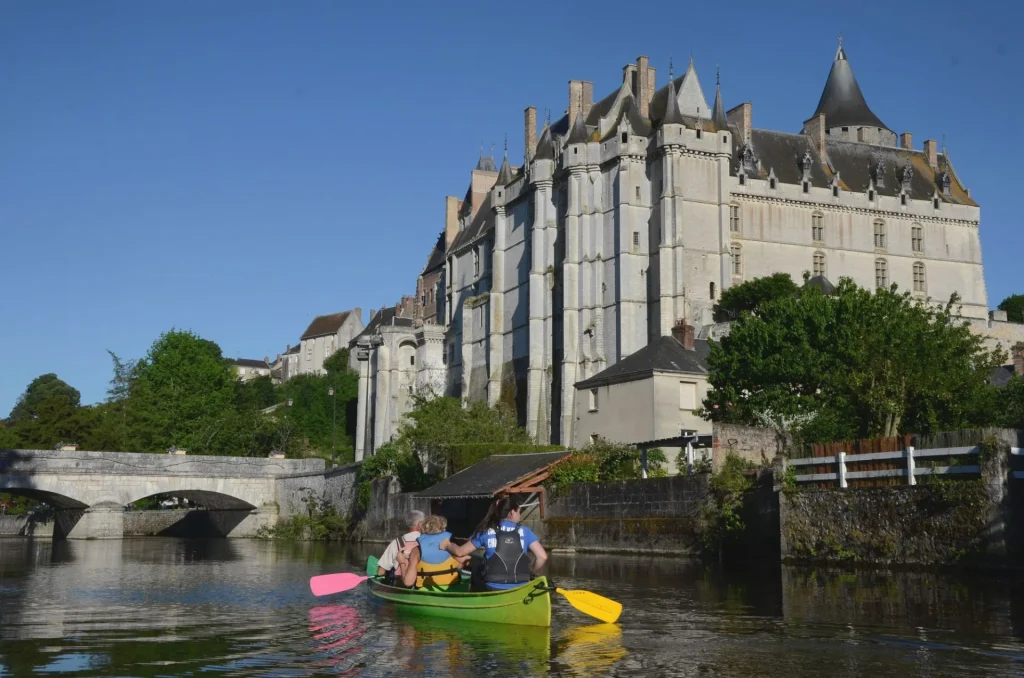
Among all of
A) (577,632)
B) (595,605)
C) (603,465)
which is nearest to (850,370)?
(603,465)

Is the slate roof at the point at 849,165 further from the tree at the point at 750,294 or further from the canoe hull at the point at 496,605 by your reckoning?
the canoe hull at the point at 496,605

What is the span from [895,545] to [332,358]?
99229 millimetres

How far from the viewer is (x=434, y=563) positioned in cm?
1609

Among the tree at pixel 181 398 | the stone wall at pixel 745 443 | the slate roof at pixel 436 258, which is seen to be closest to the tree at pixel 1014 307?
the slate roof at pixel 436 258

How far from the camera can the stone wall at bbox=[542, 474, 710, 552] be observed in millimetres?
27047

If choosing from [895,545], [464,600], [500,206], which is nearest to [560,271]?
[500,206]

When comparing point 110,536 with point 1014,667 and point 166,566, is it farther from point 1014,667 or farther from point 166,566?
point 1014,667

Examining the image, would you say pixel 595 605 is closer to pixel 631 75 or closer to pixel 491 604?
pixel 491 604

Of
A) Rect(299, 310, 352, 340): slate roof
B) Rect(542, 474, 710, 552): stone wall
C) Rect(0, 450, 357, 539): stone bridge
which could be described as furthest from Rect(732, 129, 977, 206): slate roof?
Rect(299, 310, 352, 340): slate roof

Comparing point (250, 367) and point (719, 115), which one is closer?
point (719, 115)

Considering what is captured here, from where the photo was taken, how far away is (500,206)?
72.3 m

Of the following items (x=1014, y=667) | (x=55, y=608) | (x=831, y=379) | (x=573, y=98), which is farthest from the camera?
(x=573, y=98)

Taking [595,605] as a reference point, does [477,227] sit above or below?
above

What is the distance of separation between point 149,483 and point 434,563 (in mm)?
40324
